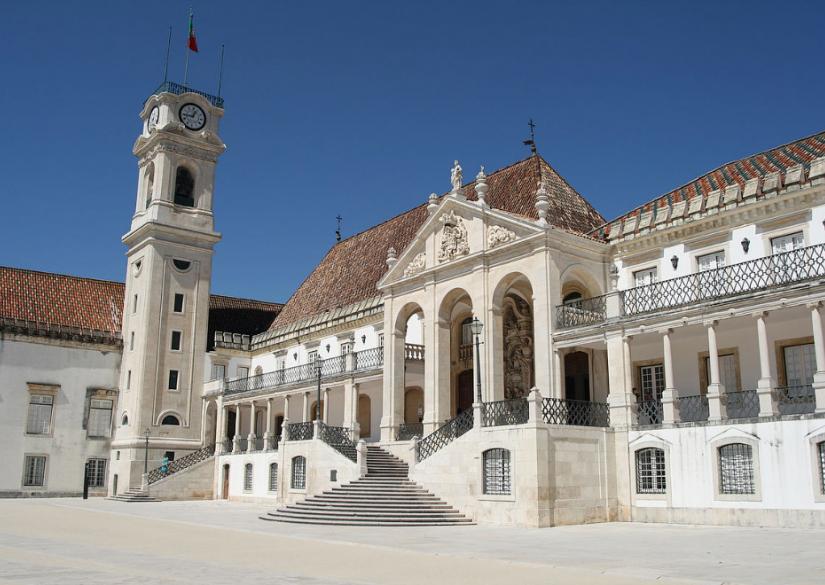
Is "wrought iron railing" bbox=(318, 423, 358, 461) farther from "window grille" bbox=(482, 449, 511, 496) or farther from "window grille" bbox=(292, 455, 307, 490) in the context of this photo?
"window grille" bbox=(482, 449, 511, 496)

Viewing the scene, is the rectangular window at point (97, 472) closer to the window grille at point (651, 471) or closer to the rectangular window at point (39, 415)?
the rectangular window at point (39, 415)

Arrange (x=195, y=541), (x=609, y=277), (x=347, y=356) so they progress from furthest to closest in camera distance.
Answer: (x=347, y=356)
(x=609, y=277)
(x=195, y=541)

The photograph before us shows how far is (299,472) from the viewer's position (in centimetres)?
2833

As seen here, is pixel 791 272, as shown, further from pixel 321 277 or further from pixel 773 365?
pixel 321 277

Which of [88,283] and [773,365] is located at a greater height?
[88,283]

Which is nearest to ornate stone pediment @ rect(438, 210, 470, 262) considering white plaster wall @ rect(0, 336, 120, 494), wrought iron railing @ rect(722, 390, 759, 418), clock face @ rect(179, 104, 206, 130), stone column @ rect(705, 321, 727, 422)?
stone column @ rect(705, 321, 727, 422)

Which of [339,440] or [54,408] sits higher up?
[54,408]

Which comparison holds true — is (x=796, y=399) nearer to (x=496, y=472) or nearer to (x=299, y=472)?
(x=496, y=472)

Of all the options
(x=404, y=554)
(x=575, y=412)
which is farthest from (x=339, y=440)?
(x=404, y=554)

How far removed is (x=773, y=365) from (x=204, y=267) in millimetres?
30540

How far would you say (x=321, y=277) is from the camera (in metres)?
45.0

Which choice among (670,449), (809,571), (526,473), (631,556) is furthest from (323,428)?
(809,571)

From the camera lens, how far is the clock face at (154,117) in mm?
43594

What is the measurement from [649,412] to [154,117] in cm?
3283
